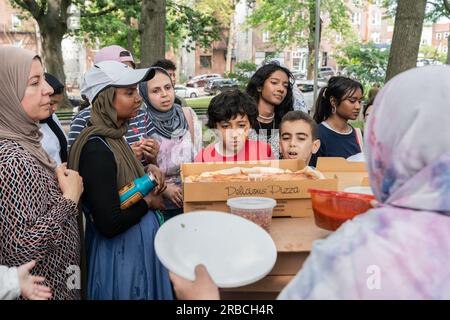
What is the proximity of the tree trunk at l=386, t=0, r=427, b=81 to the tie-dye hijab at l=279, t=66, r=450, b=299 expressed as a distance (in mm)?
6177

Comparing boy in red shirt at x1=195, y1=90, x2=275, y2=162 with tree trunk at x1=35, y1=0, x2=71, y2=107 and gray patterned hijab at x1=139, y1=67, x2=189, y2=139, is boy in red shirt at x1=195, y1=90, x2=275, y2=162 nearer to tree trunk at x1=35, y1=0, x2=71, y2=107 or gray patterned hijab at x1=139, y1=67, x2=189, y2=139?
gray patterned hijab at x1=139, y1=67, x2=189, y2=139

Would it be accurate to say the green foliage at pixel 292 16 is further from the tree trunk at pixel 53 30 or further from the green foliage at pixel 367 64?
the tree trunk at pixel 53 30

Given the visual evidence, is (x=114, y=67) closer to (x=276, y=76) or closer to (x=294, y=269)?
(x=294, y=269)

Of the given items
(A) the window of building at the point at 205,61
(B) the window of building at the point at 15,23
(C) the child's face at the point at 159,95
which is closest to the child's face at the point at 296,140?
(C) the child's face at the point at 159,95

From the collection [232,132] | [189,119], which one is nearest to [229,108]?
[232,132]

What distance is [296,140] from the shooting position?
126 inches

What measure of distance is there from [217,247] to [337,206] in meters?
0.52

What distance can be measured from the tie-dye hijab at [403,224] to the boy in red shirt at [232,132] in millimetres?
1795

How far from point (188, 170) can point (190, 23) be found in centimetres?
1185

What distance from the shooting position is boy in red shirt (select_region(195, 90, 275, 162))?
3016mm

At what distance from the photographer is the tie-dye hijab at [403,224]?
108 centimetres

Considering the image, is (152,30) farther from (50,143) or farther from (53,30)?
(53,30)

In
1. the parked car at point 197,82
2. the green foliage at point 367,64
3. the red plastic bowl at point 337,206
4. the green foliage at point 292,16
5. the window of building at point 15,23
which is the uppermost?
the window of building at point 15,23

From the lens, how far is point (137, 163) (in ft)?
7.98
